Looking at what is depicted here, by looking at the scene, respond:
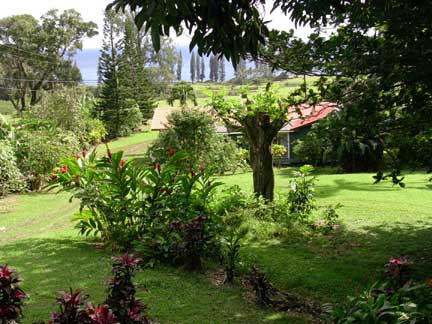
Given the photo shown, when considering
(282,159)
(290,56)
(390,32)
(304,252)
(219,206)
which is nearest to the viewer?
(390,32)

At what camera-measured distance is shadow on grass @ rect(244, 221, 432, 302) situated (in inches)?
212

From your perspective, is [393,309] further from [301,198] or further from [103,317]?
[301,198]

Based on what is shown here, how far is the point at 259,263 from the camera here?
6188mm

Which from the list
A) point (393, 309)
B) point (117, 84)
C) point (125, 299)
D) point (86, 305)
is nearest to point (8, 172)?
point (125, 299)

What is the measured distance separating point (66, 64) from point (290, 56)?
47637 mm

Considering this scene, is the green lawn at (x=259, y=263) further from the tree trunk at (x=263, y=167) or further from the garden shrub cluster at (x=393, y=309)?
the garden shrub cluster at (x=393, y=309)

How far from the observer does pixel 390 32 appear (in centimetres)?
517

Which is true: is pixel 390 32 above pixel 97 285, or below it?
above

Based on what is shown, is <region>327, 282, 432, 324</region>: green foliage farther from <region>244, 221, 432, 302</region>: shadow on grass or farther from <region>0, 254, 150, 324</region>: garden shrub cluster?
<region>244, 221, 432, 302</region>: shadow on grass

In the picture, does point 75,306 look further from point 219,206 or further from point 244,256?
point 219,206

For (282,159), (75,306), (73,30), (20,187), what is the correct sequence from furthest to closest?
(73,30) → (282,159) → (20,187) → (75,306)

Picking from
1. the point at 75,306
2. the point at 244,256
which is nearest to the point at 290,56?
the point at 244,256

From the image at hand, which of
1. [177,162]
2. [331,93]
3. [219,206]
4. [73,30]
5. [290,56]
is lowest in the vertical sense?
[219,206]

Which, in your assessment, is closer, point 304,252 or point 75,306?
point 75,306
